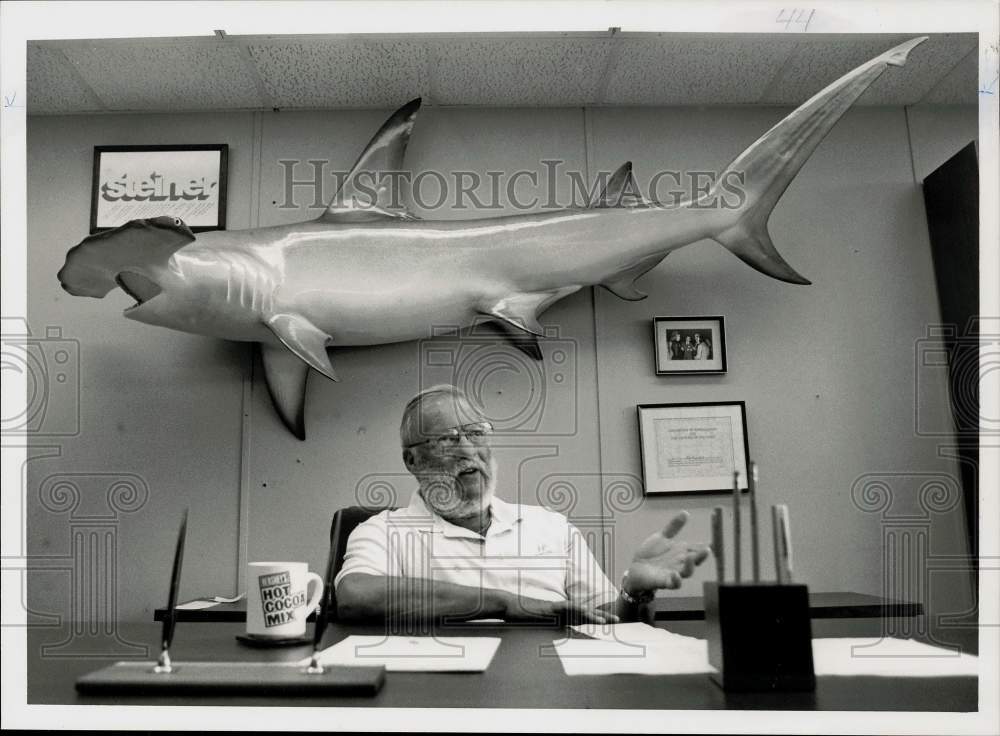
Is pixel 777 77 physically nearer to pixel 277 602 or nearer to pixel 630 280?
pixel 630 280

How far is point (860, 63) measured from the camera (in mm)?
1855

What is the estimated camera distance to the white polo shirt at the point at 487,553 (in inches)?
59.2

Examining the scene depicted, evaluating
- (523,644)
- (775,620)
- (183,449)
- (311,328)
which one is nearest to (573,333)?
(311,328)

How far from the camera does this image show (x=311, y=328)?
176 cm

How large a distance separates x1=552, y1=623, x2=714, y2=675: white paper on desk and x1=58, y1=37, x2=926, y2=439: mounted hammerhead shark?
89 cm

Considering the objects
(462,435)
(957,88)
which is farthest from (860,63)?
(462,435)

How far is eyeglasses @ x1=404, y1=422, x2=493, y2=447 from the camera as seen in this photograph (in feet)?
5.28

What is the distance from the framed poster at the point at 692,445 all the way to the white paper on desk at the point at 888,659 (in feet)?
3.20

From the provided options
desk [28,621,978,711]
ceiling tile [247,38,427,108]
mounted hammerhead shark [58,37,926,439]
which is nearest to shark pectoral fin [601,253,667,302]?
mounted hammerhead shark [58,37,926,439]

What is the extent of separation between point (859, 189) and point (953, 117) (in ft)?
0.86

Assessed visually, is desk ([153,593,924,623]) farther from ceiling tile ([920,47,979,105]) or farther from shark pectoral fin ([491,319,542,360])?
ceiling tile ([920,47,979,105])

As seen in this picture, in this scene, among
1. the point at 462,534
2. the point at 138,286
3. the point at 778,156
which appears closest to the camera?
the point at 462,534

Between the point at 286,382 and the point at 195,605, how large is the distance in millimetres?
470

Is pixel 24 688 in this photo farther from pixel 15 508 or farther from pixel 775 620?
pixel 775 620
